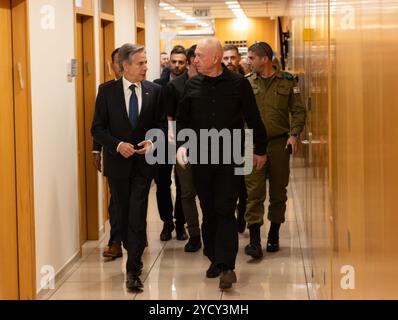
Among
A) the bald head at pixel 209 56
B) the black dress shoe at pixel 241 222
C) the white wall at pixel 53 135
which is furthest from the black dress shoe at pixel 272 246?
the bald head at pixel 209 56

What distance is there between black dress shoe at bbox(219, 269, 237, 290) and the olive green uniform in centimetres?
102

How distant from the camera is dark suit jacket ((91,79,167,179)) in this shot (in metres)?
5.42

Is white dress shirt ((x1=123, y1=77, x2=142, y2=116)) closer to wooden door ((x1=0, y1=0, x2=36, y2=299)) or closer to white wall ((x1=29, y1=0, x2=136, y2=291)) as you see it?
white wall ((x1=29, y1=0, x2=136, y2=291))

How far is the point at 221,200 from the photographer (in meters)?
5.32

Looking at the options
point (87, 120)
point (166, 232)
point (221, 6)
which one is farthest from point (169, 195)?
point (221, 6)

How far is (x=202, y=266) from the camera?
19.9ft

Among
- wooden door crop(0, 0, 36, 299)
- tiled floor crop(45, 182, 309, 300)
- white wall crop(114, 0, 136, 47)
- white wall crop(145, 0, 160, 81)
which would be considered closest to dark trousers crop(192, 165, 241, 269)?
tiled floor crop(45, 182, 309, 300)

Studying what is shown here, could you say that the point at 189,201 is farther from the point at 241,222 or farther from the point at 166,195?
the point at 241,222

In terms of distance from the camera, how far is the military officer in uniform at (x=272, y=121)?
20.4 feet

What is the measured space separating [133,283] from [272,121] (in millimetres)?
1901

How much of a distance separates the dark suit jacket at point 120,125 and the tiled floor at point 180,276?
865mm
